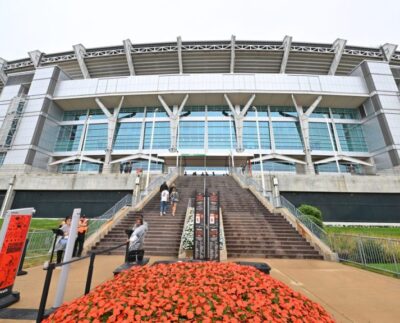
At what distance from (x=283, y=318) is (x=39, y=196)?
27.7 m

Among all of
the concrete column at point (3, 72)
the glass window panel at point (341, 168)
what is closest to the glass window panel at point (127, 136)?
the concrete column at point (3, 72)

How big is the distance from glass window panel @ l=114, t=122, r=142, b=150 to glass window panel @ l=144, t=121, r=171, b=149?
4.93 ft

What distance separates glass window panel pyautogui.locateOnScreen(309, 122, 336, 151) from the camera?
1347 inches

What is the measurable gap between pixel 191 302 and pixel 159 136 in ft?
114

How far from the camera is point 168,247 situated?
9352mm

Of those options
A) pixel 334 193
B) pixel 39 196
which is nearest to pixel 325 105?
pixel 334 193

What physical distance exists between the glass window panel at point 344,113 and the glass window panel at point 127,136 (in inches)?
1484

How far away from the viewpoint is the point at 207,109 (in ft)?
125

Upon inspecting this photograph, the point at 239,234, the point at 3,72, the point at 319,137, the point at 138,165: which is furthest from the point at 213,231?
the point at 3,72

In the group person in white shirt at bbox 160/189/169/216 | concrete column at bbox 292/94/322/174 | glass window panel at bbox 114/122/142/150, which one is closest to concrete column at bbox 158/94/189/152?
glass window panel at bbox 114/122/142/150

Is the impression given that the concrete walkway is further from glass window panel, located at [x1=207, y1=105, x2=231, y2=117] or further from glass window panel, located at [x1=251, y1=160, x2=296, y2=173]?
glass window panel, located at [x1=207, y1=105, x2=231, y2=117]

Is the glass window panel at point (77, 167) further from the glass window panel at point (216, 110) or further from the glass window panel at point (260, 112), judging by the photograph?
the glass window panel at point (260, 112)

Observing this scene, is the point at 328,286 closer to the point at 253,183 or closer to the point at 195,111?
the point at 253,183

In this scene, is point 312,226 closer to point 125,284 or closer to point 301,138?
point 125,284
